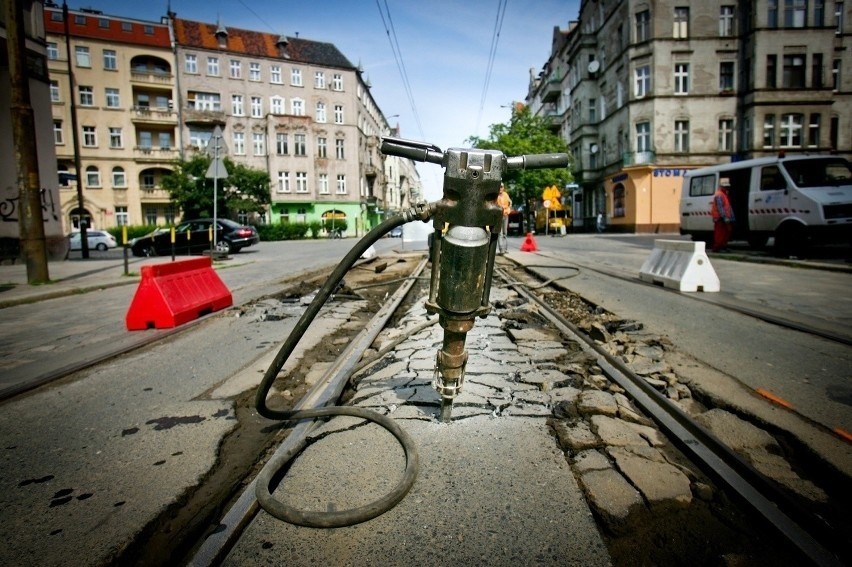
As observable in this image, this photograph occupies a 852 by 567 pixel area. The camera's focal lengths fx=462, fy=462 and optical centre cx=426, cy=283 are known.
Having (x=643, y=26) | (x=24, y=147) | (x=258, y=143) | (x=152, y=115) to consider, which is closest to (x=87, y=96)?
(x=152, y=115)

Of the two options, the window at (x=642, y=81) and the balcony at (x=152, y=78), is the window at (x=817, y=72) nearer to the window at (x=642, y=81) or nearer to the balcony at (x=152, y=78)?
the window at (x=642, y=81)

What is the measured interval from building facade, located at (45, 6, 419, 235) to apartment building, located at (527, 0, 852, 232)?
2174cm

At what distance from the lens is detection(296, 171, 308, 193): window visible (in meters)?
49.8

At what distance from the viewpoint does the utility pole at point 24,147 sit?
8711 mm

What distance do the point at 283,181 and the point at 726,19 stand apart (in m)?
40.5

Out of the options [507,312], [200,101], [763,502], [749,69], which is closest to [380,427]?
[763,502]

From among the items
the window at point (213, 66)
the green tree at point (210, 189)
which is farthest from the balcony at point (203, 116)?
the green tree at point (210, 189)

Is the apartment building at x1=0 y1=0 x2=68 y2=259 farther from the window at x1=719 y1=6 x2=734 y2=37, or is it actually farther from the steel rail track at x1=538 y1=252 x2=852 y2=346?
the window at x1=719 y1=6 x2=734 y2=37

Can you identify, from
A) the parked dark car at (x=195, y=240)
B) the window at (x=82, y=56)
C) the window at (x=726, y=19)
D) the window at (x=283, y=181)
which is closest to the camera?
the parked dark car at (x=195, y=240)

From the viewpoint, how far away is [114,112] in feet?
139

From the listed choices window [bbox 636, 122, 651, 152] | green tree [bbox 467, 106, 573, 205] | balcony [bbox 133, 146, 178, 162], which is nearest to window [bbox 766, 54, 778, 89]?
window [bbox 636, 122, 651, 152]

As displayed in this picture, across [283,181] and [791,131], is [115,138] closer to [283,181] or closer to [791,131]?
[283,181]

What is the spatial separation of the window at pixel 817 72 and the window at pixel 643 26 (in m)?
10.6

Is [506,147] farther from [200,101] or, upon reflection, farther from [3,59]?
[3,59]
